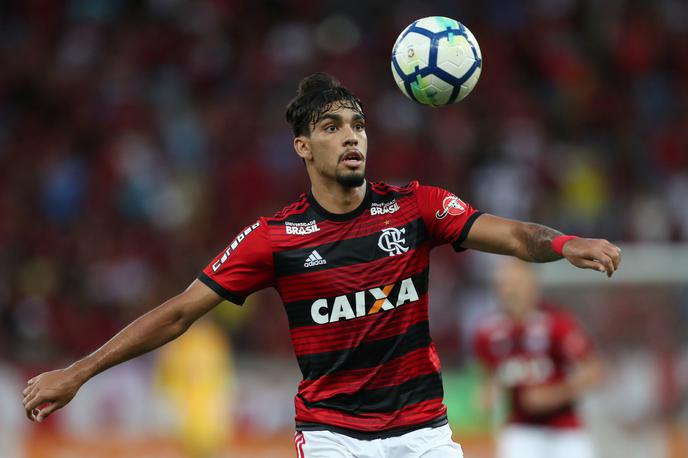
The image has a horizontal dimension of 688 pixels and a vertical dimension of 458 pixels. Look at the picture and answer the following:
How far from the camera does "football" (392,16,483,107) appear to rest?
561 cm

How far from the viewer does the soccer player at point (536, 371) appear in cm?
913

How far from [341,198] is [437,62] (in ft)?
2.68

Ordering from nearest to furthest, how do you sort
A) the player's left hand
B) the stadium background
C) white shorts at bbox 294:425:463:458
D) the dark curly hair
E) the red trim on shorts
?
the player's left hand < white shorts at bbox 294:425:463:458 < the red trim on shorts < the dark curly hair < the stadium background

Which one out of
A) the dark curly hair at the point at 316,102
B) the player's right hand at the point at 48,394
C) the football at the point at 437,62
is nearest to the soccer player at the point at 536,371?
the football at the point at 437,62

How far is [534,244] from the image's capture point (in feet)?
17.1

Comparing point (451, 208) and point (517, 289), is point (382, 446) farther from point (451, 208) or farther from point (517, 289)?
point (517, 289)

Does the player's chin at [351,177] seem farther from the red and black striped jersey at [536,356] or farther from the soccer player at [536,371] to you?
the red and black striped jersey at [536,356]

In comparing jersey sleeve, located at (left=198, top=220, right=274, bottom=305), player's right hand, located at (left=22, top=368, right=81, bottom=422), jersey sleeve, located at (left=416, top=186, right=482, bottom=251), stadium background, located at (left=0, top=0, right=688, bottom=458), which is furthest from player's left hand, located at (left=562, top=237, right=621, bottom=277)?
stadium background, located at (left=0, top=0, right=688, bottom=458)

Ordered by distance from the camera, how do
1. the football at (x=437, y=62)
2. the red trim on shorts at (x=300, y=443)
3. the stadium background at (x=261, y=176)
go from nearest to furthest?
the red trim on shorts at (x=300, y=443), the football at (x=437, y=62), the stadium background at (x=261, y=176)

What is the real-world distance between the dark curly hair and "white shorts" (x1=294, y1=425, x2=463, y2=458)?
4.82 feet

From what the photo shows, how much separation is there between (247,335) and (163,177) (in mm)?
3184

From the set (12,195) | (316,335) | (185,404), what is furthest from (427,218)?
(12,195)

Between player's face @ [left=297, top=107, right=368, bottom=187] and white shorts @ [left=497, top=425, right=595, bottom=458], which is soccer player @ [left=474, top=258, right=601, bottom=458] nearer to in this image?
white shorts @ [left=497, top=425, right=595, bottom=458]

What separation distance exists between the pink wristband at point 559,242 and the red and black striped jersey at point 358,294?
1.61ft
